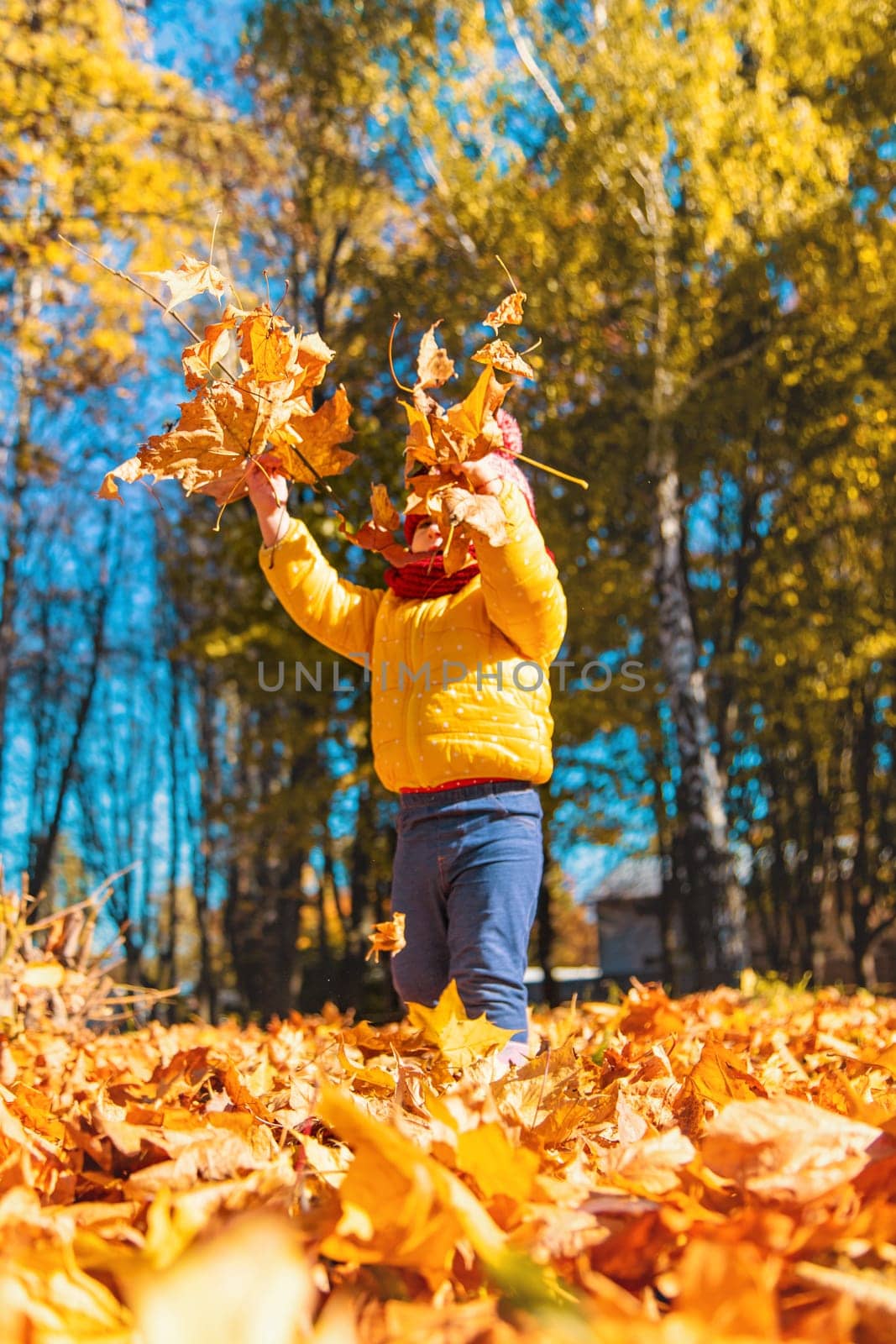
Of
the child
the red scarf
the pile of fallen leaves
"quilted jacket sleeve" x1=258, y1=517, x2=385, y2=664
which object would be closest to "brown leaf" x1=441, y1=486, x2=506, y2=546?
the child

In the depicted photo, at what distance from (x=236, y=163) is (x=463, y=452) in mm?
10885

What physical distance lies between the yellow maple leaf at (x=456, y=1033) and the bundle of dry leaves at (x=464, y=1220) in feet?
0.84

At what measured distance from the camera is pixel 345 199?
36.0ft

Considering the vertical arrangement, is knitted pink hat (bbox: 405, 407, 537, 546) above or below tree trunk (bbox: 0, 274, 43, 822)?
below

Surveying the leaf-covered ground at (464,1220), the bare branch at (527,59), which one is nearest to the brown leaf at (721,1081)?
the leaf-covered ground at (464,1220)

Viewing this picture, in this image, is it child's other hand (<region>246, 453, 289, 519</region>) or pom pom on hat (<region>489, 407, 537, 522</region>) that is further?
pom pom on hat (<region>489, 407, 537, 522</region>)

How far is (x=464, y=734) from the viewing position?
221 centimetres

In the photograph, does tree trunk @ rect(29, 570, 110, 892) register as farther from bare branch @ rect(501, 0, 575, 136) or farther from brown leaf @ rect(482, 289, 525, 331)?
brown leaf @ rect(482, 289, 525, 331)

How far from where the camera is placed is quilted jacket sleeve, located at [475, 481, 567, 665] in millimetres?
1946

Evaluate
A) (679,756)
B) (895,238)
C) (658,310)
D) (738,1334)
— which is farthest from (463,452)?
(895,238)

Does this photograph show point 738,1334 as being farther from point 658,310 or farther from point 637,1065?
point 658,310

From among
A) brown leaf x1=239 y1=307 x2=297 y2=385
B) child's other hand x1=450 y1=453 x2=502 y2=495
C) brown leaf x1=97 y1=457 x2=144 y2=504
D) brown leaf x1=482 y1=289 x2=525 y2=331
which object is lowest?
brown leaf x1=97 y1=457 x2=144 y2=504

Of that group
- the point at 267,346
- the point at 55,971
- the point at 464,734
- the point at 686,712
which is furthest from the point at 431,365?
the point at 686,712

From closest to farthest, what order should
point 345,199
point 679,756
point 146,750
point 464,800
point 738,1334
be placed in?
point 738,1334
point 464,800
point 679,756
point 345,199
point 146,750
